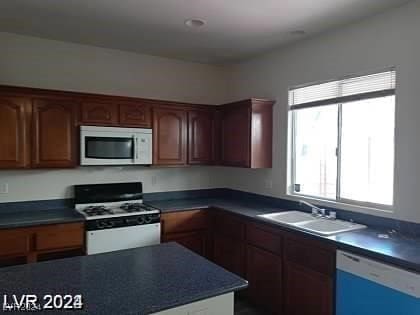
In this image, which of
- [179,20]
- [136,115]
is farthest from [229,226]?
[179,20]

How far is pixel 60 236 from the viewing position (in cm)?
294

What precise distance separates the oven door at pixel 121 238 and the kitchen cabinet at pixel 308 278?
1.43 meters

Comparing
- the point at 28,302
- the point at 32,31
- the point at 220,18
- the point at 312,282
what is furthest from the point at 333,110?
the point at 32,31

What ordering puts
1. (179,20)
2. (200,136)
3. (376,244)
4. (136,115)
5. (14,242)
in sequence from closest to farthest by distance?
(376,244) < (14,242) < (179,20) < (136,115) < (200,136)

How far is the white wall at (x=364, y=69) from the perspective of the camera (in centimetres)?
243

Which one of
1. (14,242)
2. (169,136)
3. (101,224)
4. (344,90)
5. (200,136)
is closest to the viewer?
(14,242)

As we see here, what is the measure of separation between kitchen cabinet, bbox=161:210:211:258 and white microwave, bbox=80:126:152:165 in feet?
2.33

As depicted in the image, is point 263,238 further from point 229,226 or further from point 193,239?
point 193,239

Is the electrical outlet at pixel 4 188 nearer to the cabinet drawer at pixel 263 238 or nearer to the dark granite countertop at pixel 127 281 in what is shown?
the dark granite countertop at pixel 127 281

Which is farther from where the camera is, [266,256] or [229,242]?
[229,242]

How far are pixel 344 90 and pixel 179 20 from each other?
5.50 ft

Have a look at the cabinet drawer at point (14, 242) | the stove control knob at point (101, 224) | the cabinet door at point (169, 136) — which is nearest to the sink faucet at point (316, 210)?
the cabinet door at point (169, 136)

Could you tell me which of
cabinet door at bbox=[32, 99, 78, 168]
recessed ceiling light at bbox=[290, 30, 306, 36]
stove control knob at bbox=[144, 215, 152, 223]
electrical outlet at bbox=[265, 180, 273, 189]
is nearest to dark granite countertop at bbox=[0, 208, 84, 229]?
cabinet door at bbox=[32, 99, 78, 168]

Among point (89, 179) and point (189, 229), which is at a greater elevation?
point (89, 179)
